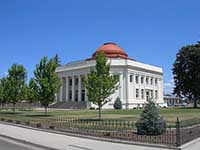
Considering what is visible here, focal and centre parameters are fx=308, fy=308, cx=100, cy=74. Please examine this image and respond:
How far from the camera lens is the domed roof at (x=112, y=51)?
9241cm

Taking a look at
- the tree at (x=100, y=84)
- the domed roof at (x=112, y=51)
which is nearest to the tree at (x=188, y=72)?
the domed roof at (x=112, y=51)

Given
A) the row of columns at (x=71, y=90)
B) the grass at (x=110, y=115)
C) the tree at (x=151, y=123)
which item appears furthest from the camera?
the row of columns at (x=71, y=90)

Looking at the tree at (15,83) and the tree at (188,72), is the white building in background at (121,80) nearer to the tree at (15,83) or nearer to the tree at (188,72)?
the tree at (188,72)

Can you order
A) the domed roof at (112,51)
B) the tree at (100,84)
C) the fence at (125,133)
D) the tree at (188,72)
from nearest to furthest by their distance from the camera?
the fence at (125,133) → the tree at (100,84) → the tree at (188,72) → the domed roof at (112,51)

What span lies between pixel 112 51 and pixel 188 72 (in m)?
31.1

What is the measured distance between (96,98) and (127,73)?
5607cm

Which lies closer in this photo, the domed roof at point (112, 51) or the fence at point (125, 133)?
Answer: the fence at point (125, 133)

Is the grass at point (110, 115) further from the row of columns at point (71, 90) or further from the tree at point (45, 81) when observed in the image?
→ the row of columns at point (71, 90)

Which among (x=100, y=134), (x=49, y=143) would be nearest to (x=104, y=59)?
(x=100, y=134)

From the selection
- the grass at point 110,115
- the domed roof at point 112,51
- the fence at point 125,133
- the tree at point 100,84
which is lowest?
the grass at point 110,115

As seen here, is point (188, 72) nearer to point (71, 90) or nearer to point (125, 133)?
point (71, 90)

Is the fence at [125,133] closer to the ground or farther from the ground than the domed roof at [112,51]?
closer to the ground

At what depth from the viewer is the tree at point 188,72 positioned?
217 feet

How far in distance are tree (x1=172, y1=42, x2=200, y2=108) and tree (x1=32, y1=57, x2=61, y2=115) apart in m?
36.8
